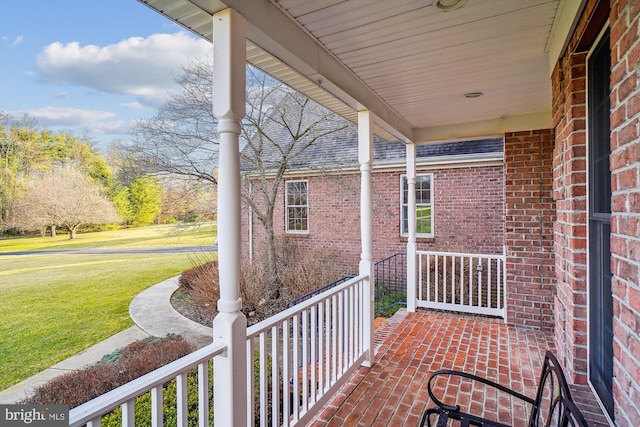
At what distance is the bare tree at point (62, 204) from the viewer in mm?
7215

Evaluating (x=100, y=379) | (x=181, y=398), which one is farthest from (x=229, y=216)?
(x=100, y=379)

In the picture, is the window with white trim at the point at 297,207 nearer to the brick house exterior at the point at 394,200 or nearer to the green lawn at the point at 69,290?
the brick house exterior at the point at 394,200

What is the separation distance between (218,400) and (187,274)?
743 cm

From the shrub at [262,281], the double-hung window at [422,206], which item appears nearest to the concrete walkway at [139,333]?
the shrub at [262,281]

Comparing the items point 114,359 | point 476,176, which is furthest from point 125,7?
point 476,176

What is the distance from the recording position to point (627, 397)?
1030mm

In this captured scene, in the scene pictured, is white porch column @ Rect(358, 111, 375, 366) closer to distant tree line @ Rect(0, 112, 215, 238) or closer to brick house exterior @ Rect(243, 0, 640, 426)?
brick house exterior @ Rect(243, 0, 640, 426)

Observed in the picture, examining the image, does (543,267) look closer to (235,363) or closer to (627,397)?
(627,397)

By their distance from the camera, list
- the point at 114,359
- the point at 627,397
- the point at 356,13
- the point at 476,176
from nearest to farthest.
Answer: the point at 627,397, the point at 356,13, the point at 114,359, the point at 476,176

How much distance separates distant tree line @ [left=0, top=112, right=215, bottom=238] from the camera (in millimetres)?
7074

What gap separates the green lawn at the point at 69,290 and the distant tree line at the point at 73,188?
47cm

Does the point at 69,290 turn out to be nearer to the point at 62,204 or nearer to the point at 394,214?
the point at 62,204

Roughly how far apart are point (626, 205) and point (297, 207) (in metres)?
8.30

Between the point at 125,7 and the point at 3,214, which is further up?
the point at 125,7
